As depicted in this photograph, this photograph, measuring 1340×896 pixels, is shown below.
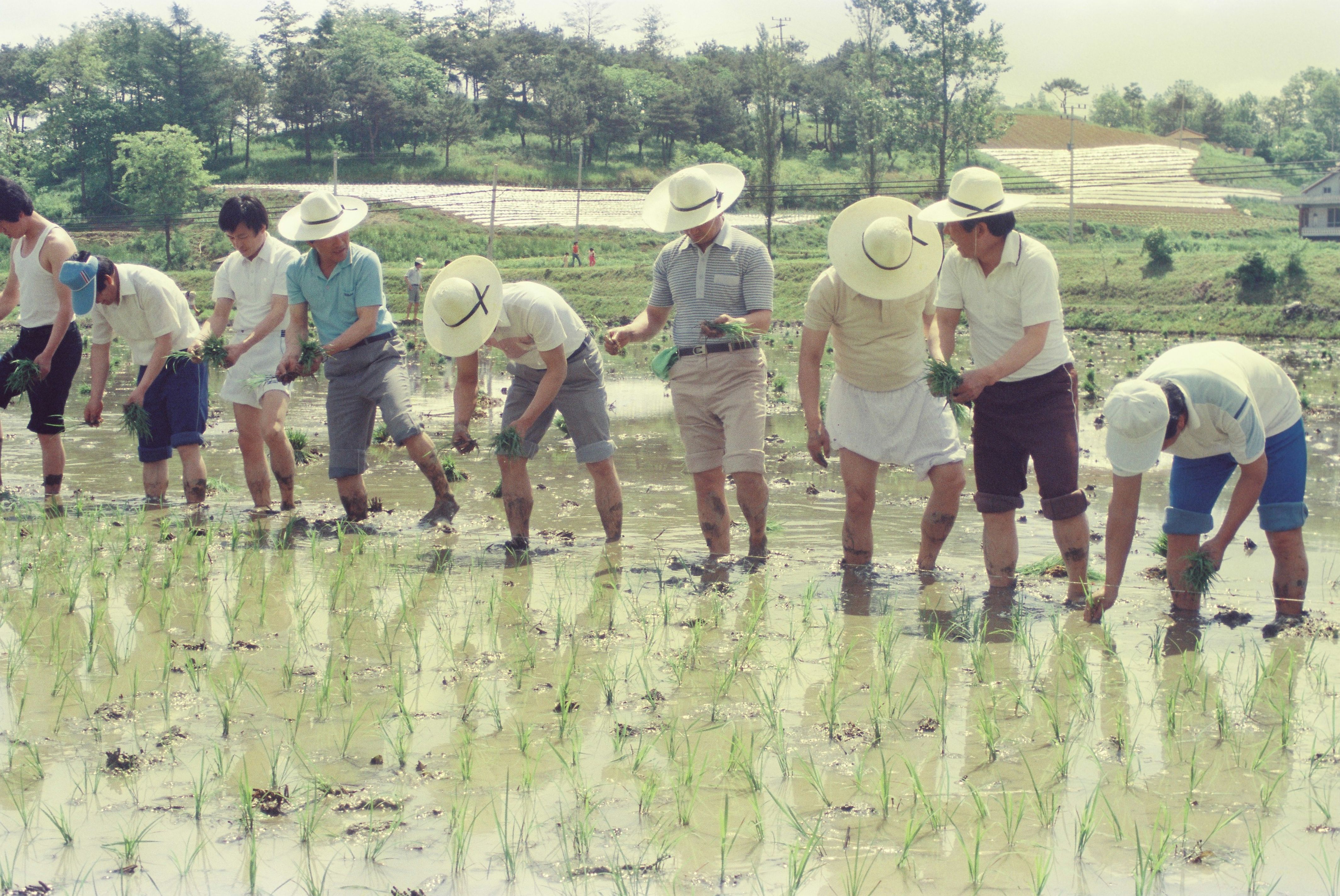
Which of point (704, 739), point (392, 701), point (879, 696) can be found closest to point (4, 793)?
point (392, 701)

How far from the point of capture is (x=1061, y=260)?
1393 inches

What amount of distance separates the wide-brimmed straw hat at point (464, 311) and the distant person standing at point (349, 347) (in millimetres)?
864

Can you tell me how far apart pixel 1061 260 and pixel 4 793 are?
35480 mm

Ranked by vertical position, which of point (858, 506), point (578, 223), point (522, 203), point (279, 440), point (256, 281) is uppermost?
point (522, 203)

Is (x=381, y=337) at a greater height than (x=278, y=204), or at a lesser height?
lesser

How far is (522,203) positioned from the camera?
56.3 metres

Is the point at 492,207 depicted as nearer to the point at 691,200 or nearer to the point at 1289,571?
the point at 691,200

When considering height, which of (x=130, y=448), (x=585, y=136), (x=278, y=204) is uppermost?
(x=585, y=136)

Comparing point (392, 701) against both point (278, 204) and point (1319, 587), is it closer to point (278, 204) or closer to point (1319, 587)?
point (1319, 587)

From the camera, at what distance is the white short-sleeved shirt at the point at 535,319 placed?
5.94 m

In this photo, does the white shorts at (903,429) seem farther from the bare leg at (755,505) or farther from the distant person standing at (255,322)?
the distant person standing at (255,322)

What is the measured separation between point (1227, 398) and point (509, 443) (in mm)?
3387

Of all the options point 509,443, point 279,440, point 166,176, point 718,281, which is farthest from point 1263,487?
point 166,176

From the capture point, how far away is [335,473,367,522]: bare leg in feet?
23.0
